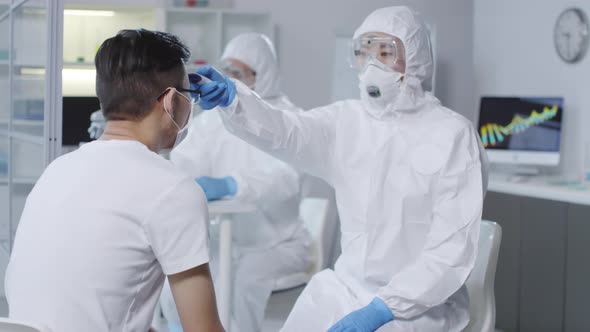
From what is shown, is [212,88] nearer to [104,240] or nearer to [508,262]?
[104,240]

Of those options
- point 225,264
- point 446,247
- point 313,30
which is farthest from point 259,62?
point 313,30

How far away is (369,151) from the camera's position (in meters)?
2.02

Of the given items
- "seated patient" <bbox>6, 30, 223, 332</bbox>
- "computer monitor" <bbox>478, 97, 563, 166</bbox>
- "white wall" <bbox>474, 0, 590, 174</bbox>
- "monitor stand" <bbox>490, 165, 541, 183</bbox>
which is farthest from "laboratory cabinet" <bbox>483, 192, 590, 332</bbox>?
"seated patient" <bbox>6, 30, 223, 332</bbox>

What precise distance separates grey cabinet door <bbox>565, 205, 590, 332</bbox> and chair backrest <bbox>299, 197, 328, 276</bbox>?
114 cm

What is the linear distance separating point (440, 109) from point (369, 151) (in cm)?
24

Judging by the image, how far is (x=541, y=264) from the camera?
3.54 m

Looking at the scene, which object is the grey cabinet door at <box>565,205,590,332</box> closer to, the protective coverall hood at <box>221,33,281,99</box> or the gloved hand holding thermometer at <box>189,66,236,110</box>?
the protective coverall hood at <box>221,33,281,99</box>

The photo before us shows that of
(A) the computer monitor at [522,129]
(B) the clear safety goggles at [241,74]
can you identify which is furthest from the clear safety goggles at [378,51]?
(A) the computer monitor at [522,129]

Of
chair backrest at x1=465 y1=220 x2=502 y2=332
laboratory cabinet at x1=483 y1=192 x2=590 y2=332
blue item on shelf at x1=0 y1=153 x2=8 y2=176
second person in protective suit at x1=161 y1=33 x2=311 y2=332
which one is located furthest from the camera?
laboratory cabinet at x1=483 y1=192 x2=590 y2=332

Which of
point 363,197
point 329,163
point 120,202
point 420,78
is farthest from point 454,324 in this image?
point 120,202

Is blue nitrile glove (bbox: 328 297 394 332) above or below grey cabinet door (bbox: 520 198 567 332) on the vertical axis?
above

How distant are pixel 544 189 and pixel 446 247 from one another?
1.91 metres

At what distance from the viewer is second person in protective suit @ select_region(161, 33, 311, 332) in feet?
8.95

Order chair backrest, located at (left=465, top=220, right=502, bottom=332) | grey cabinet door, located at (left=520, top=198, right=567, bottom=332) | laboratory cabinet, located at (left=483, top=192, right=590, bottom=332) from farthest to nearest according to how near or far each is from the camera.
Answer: grey cabinet door, located at (left=520, top=198, right=567, bottom=332)
laboratory cabinet, located at (left=483, top=192, right=590, bottom=332)
chair backrest, located at (left=465, top=220, right=502, bottom=332)
